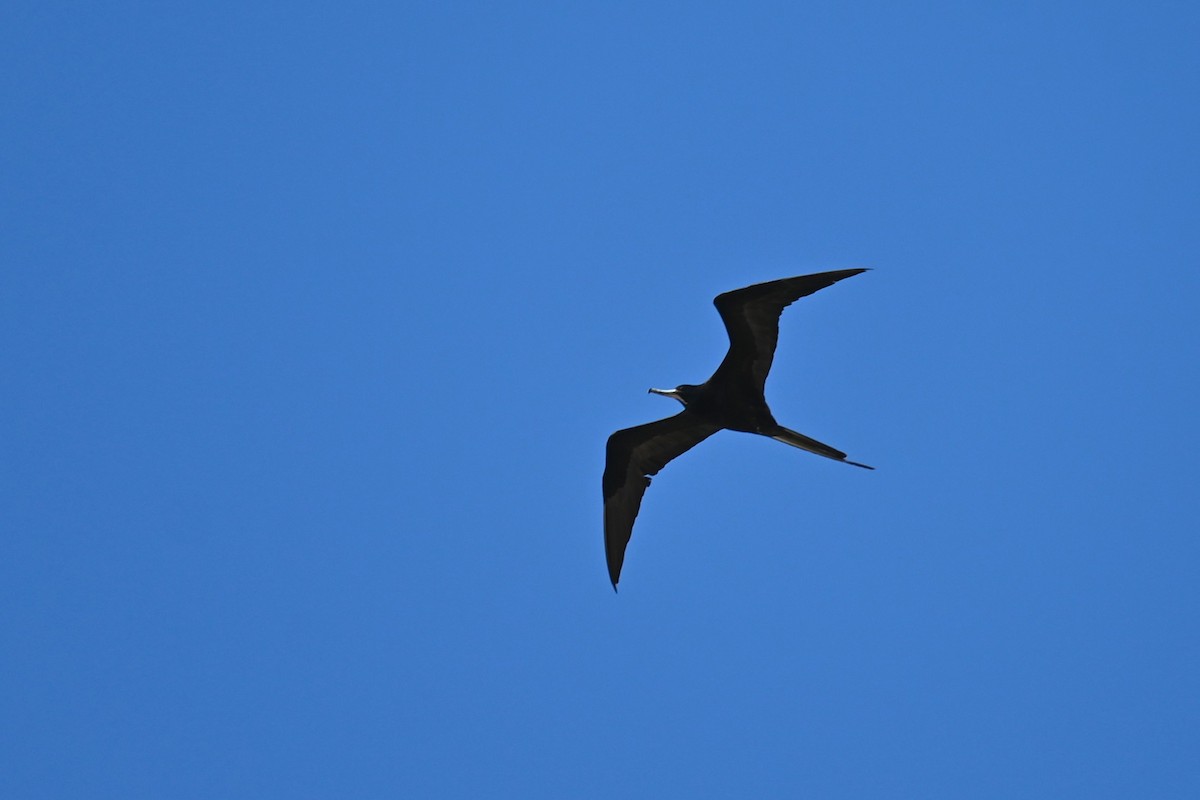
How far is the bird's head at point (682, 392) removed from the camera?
34.9 ft

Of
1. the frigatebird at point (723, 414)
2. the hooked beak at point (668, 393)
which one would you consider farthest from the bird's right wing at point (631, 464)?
the hooked beak at point (668, 393)

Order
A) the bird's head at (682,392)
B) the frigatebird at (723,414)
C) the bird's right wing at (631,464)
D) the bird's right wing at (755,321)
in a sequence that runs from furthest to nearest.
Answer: the bird's right wing at (631,464) → the bird's head at (682,392) → the frigatebird at (723,414) → the bird's right wing at (755,321)

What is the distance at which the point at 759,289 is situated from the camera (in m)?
9.66

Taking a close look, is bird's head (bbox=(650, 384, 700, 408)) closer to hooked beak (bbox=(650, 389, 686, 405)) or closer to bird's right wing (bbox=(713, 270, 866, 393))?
hooked beak (bbox=(650, 389, 686, 405))

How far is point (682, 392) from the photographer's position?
10703mm

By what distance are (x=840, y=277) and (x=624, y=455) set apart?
3.29 m

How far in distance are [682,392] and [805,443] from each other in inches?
49.4

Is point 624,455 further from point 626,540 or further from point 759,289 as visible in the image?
point 759,289

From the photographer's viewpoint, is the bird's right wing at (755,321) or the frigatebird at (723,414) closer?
the bird's right wing at (755,321)

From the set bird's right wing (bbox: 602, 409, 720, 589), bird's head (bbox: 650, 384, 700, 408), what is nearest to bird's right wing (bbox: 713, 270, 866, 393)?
bird's head (bbox: 650, 384, 700, 408)

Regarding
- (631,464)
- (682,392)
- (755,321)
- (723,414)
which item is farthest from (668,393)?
(755,321)

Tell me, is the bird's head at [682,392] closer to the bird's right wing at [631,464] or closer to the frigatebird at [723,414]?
the frigatebird at [723,414]

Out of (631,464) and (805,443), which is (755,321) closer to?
(805,443)

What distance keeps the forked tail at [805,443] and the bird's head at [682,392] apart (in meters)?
0.77
